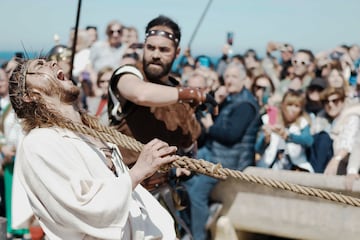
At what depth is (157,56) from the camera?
4020 millimetres

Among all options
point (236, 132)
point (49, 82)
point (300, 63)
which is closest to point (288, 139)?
point (236, 132)

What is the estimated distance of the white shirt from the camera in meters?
2.75

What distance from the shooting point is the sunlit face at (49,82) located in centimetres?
298

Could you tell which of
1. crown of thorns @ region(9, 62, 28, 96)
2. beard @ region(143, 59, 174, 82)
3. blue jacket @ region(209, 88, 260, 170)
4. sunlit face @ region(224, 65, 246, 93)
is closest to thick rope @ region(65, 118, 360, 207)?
crown of thorns @ region(9, 62, 28, 96)

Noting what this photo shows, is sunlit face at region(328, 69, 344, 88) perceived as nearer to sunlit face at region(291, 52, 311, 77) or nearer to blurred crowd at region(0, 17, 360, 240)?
blurred crowd at region(0, 17, 360, 240)

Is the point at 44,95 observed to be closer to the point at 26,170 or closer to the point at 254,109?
the point at 26,170

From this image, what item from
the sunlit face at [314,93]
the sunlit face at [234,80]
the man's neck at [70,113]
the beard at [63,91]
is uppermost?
the beard at [63,91]

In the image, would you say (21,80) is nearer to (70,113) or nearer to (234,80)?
(70,113)

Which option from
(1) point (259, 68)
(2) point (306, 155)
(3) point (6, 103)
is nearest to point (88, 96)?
(3) point (6, 103)

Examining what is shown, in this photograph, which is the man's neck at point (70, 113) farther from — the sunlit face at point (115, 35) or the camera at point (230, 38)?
the camera at point (230, 38)

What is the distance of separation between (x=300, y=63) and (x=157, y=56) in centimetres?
405

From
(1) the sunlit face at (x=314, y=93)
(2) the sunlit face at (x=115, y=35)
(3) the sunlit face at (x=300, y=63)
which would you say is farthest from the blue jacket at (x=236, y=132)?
(2) the sunlit face at (x=115, y=35)

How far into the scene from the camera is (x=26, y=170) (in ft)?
9.25

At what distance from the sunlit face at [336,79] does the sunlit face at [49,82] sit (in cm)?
400
